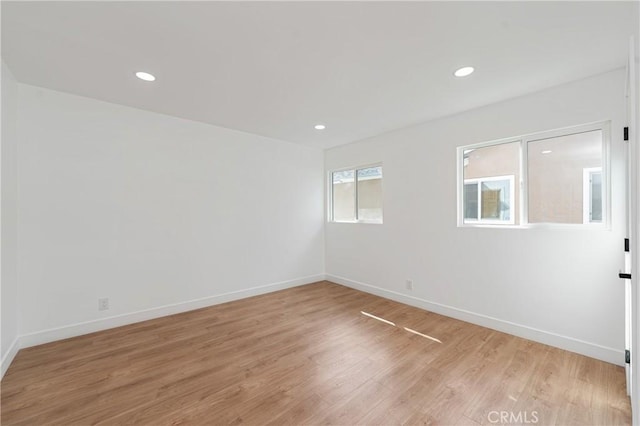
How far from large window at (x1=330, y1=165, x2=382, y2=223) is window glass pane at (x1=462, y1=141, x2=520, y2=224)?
1.36 metres

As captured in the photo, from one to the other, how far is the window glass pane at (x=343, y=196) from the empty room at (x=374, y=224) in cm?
83

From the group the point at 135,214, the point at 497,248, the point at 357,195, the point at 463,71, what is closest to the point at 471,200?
the point at 497,248

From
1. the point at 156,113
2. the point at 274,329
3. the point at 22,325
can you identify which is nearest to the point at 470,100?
the point at 274,329

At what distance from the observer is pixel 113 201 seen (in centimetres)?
299

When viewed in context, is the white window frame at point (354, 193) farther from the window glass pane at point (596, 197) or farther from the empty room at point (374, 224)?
the window glass pane at point (596, 197)

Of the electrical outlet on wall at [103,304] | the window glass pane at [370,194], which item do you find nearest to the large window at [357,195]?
the window glass pane at [370,194]

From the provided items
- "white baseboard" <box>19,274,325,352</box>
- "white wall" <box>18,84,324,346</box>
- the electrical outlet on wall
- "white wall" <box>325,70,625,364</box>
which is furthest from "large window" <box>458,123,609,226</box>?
the electrical outlet on wall

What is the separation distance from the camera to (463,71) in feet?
7.40

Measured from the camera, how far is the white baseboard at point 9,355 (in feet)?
6.84

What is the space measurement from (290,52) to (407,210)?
261cm

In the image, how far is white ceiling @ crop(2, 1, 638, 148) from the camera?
1.58 m

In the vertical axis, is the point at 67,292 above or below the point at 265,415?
above

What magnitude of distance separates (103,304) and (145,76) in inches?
98.9

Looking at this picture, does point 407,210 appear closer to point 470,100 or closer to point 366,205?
point 366,205
